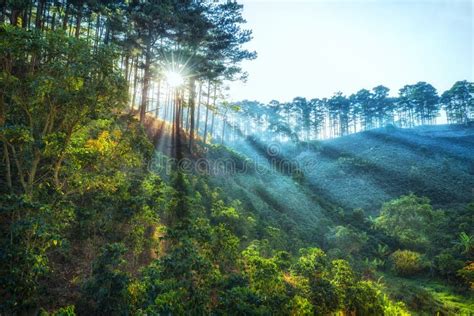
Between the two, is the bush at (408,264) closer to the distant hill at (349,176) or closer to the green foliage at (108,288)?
the distant hill at (349,176)

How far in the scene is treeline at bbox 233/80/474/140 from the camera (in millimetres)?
68750

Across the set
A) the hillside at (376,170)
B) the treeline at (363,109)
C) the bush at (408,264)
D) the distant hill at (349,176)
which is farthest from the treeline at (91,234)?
the treeline at (363,109)

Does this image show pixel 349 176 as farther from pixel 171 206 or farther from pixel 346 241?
pixel 171 206

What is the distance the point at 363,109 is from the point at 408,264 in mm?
65396

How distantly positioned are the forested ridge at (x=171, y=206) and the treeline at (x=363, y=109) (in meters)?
31.6

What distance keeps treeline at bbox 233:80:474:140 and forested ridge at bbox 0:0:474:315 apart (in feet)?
104

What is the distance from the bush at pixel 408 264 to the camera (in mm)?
16922

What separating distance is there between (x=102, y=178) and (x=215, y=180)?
569 inches

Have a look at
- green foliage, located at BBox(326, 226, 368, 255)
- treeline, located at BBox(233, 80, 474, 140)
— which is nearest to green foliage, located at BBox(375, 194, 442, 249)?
green foliage, located at BBox(326, 226, 368, 255)

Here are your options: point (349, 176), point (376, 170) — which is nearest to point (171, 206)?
point (349, 176)

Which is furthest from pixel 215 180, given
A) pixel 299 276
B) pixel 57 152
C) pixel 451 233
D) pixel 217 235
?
pixel 451 233

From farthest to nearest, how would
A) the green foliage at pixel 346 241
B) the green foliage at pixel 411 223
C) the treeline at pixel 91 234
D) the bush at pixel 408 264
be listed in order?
the green foliage at pixel 411 223, the green foliage at pixel 346 241, the bush at pixel 408 264, the treeline at pixel 91 234

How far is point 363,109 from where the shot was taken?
74.4 m

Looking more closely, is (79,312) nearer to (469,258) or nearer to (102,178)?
(102,178)
